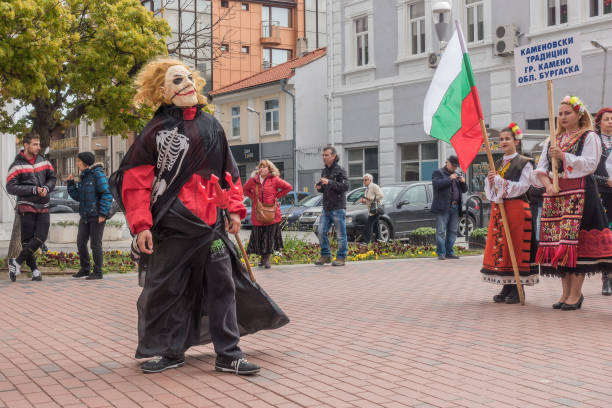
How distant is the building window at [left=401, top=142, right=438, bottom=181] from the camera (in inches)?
1158

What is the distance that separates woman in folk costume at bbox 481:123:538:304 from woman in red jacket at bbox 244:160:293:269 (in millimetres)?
5218

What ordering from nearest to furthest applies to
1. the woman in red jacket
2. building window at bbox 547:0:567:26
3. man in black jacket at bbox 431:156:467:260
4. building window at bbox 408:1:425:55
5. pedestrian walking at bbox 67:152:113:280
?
pedestrian walking at bbox 67:152:113:280 → the woman in red jacket → man in black jacket at bbox 431:156:467:260 → building window at bbox 547:0:567:26 → building window at bbox 408:1:425:55

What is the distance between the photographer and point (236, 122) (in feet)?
147

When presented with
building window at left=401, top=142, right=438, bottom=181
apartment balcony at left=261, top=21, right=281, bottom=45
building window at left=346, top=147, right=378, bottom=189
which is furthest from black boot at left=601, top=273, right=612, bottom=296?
apartment balcony at left=261, top=21, right=281, bottom=45

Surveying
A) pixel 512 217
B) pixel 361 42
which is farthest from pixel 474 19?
pixel 512 217

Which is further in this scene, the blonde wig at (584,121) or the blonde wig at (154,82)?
Answer: the blonde wig at (584,121)

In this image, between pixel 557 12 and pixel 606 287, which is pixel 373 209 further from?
pixel 557 12

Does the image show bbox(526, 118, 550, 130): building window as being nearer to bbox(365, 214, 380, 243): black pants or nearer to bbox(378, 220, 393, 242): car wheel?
bbox(378, 220, 393, 242): car wheel

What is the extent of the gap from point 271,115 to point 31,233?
31.5 m

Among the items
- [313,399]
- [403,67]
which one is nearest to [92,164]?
[313,399]

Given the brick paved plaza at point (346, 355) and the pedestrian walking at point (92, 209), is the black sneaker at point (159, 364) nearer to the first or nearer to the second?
the brick paved plaza at point (346, 355)

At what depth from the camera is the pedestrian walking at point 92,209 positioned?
11.5 metres

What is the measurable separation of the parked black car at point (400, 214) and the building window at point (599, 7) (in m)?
8.21

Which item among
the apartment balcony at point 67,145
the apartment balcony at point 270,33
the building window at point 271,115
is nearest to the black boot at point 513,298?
the building window at point 271,115
